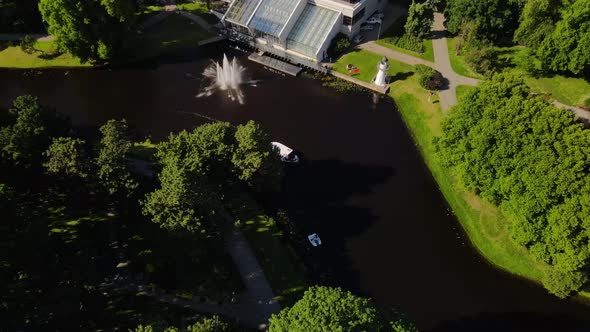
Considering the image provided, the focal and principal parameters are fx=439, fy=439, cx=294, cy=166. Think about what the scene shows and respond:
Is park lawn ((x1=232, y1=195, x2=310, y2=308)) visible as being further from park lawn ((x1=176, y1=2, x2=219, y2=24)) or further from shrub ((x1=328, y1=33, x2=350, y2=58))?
park lawn ((x1=176, y1=2, x2=219, y2=24))

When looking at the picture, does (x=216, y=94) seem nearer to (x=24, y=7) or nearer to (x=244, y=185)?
(x=244, y=185)

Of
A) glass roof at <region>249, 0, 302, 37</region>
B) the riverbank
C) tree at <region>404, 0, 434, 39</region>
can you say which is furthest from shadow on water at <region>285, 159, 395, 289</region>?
the riverbank

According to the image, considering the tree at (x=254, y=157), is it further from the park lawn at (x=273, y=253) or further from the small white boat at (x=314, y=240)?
the small white boat at (x=314, y=240)

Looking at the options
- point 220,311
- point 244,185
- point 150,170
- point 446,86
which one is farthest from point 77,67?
point 446,86

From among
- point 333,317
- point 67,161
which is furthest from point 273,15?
point 333,317

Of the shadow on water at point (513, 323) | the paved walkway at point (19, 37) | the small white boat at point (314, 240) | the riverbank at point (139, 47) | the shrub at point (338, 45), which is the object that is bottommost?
the shadow on water at point (513, 323)

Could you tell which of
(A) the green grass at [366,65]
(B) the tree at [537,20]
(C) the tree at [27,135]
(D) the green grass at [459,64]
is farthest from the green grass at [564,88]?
(C) the tree at [27,135]

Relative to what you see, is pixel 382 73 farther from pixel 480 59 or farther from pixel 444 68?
pixel 480 59
